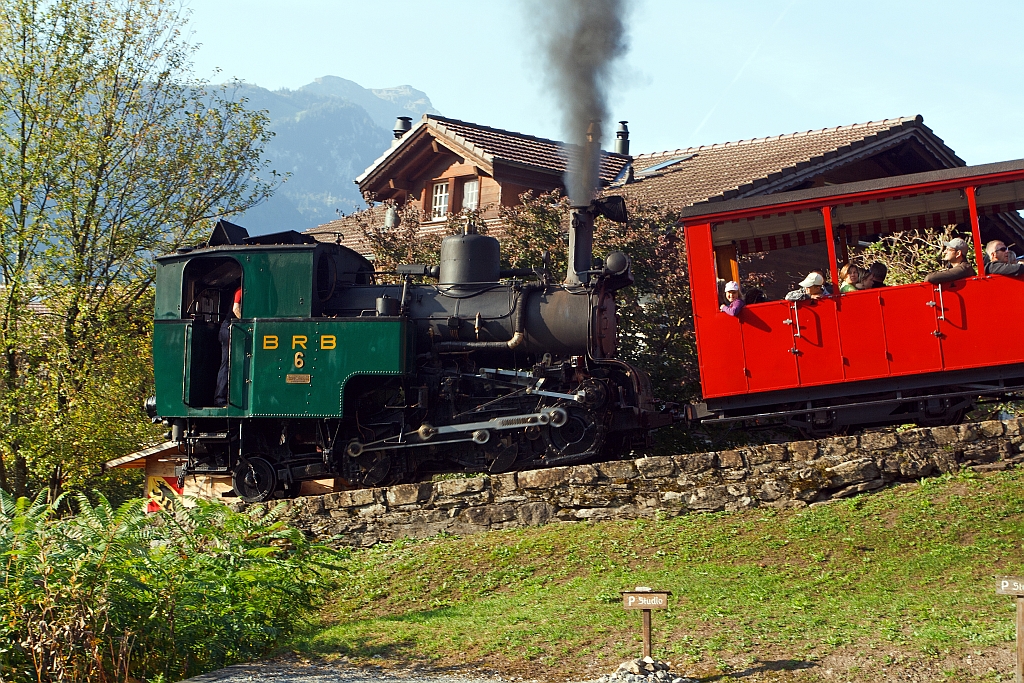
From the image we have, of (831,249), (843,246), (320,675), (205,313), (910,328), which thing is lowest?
(320,675)

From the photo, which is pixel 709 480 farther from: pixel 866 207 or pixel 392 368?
pixel 392 368

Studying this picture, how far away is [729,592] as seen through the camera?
8109 mm

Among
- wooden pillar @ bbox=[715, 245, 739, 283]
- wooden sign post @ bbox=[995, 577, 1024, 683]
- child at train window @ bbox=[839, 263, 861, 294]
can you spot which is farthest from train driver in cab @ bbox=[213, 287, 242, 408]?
wooden sign post @ bbox=[995, 577, 1024, 683]

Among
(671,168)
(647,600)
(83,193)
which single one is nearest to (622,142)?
(671,168)

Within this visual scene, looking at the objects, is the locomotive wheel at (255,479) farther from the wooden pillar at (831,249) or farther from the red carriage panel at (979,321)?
the red carriage panel at (979,321)

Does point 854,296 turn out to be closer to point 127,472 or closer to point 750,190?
point 750,190

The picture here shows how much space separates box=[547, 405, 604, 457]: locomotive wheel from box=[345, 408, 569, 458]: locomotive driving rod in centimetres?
16

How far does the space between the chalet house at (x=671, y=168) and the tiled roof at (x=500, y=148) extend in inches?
1.0

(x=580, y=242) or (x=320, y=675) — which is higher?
(x=580, y=242)

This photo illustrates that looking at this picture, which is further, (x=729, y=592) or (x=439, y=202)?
(x=439, y=202)

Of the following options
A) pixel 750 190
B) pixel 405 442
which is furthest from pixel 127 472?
pixel 750 190

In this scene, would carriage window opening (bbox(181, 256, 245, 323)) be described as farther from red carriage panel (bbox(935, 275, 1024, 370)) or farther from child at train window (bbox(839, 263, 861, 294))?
red carriage panel (bbox(935, 275, 1024, 370))

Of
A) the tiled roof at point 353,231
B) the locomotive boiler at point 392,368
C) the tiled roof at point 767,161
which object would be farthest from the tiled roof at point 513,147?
the locomotive boiler at point 392,368

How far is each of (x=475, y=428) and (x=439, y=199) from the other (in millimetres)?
11846
